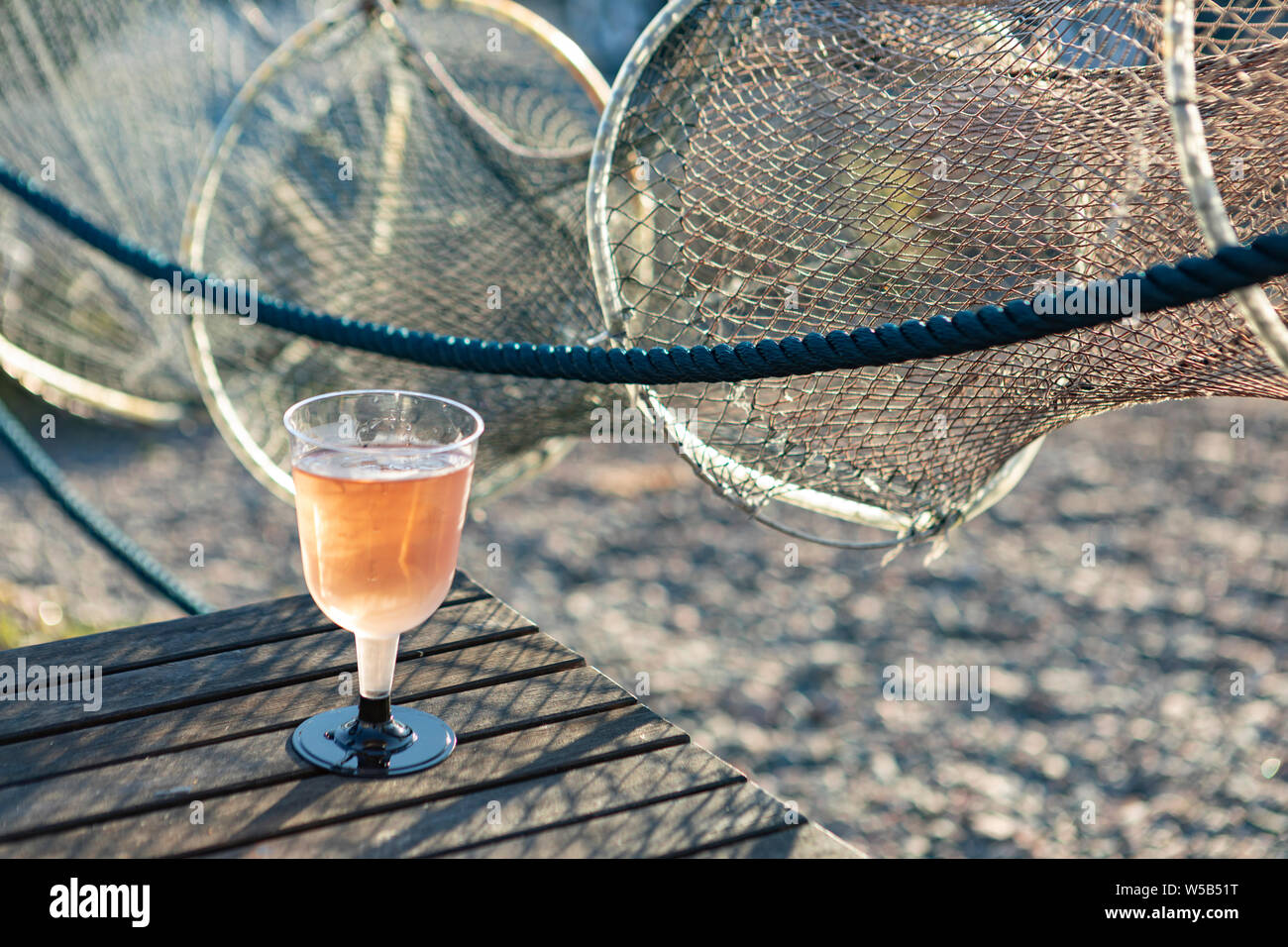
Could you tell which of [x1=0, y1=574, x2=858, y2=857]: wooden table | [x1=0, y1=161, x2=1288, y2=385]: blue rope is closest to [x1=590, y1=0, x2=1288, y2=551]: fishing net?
[x1=0, y1=161, x2=1288, y2=385]: blue rope

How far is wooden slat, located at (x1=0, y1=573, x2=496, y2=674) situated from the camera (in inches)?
49.7

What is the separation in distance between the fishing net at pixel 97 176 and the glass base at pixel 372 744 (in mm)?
1911

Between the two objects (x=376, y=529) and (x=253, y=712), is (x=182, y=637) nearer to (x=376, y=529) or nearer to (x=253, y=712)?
(x=253, y=712)

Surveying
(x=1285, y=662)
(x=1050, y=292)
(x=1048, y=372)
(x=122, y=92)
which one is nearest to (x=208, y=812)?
(x=1050, y=292)

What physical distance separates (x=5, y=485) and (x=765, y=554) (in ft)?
7.46

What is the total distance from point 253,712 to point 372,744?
0.14 metres

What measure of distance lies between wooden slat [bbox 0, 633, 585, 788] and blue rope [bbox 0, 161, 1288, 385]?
339 millimetres

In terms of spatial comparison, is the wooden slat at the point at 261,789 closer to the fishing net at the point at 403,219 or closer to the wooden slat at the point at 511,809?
the wooden slat at the point at 511,809

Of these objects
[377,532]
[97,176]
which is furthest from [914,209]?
[97,176]

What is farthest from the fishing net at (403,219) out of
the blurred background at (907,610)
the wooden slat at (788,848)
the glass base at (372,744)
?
the wooden slat at (788,848)

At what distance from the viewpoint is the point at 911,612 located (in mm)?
3463

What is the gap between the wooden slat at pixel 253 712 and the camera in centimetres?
109

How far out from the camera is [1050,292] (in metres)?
1.19
